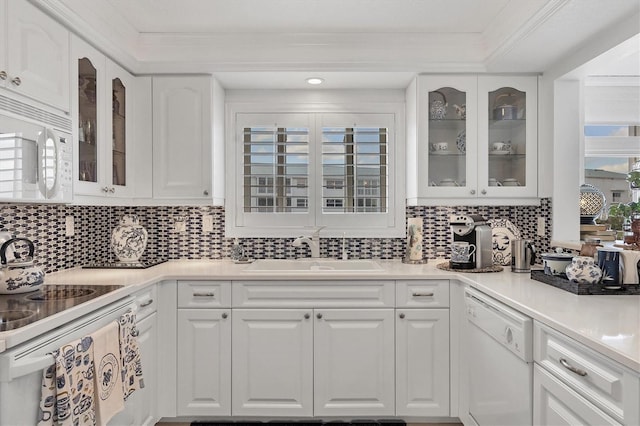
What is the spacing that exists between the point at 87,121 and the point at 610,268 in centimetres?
258

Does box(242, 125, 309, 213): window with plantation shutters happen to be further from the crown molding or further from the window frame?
the crown molding

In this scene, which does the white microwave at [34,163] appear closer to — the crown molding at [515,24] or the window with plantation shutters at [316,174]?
the window with plantation shutters at [316,174]

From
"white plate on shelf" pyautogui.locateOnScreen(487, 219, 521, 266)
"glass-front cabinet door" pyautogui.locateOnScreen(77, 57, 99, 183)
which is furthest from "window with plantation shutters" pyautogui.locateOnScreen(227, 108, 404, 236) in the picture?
"glass-front cabinet door" pyautogui.locateOnScreen(77, 57, 99, 183)

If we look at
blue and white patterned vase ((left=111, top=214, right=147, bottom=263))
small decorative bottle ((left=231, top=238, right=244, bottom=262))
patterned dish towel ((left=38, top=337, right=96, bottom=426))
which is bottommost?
patterned dish towel ((left=38, top=337, right=96, bottom=426))

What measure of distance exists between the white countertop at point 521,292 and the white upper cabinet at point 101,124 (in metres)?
0.51

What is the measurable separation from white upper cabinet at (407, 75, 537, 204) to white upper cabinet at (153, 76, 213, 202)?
4.50 feet

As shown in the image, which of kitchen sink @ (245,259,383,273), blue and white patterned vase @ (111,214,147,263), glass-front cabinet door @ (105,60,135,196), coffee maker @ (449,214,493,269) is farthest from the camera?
kitchen sink @ (245,259,383,273)

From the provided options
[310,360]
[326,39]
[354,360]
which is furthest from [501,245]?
[326,39]

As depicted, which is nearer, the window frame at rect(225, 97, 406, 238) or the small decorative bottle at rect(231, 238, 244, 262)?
the small decorative bottle at rect(231, 238, 244, 262)

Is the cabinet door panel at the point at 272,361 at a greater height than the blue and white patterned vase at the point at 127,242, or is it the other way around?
the blue and white patterned vase at the point at 127,242

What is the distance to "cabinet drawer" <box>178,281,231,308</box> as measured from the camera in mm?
2441

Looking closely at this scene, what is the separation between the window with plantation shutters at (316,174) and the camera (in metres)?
3.06

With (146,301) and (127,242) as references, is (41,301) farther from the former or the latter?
(127,242)

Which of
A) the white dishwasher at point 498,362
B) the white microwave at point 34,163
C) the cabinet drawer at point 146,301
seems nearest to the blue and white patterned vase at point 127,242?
the cabinet drawer at point 146,301
